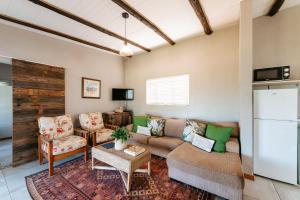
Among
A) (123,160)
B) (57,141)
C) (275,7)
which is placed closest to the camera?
(123,160)

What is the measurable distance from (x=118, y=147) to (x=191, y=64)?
8.67 ft

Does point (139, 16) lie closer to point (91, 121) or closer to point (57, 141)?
point (91, 121)

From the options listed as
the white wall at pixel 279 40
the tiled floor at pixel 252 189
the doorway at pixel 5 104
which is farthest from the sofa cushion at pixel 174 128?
the doorway at pixel 5 104

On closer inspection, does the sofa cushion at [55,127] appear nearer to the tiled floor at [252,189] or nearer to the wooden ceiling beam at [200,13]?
the tiled floor at [252,189]

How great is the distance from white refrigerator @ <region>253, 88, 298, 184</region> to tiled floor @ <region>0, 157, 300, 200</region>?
0.13m

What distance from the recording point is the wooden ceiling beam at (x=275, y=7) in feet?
7.44

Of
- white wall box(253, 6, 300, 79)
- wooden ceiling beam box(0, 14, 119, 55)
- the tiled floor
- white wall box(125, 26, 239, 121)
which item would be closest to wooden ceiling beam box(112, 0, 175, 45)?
white wall box(125, 26, 239, 121)

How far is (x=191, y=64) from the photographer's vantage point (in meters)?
3.52

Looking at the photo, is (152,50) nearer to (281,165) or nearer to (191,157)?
(191,157)

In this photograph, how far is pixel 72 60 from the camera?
11.6 feet

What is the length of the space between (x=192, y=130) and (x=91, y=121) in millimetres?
2527

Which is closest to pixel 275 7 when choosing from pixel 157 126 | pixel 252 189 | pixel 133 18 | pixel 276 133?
pixel 276 133

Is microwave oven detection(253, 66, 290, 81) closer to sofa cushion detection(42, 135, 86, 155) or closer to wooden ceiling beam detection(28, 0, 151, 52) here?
wooden ceiling beam detection(28, 0, 151, 52)

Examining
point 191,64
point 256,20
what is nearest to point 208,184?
point 191,64
